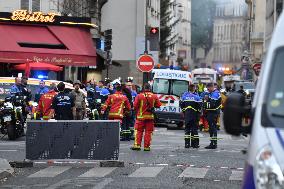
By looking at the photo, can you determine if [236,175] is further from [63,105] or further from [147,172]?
[63,105]

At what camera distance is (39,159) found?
1627cm

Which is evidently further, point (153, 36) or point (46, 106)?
point (153, 36)

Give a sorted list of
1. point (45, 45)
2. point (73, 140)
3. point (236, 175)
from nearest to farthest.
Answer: point (236, 175) < point (73, 140) < point (45, 45)

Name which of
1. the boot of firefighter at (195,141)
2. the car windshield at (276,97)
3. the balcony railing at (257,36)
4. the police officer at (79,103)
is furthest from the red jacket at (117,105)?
the balcony railing at (257,36)

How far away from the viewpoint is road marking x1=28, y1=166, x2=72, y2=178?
14.8 meters

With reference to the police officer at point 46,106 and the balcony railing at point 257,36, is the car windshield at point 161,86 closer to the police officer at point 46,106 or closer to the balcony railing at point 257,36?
the police officer at point 46,106

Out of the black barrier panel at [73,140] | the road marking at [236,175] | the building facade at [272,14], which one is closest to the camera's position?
the road marking at [236,175]

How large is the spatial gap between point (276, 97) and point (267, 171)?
82 centimetres

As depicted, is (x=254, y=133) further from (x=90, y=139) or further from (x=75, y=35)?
(x=75, y=35)

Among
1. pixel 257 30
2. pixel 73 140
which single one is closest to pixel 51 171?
pixel 73 140

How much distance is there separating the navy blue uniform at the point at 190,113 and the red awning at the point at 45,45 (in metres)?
18.0

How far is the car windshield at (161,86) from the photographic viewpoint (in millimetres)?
34156

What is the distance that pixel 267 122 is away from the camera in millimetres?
6957

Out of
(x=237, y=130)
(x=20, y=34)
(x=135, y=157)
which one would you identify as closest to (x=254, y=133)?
(x=237, y=130)
